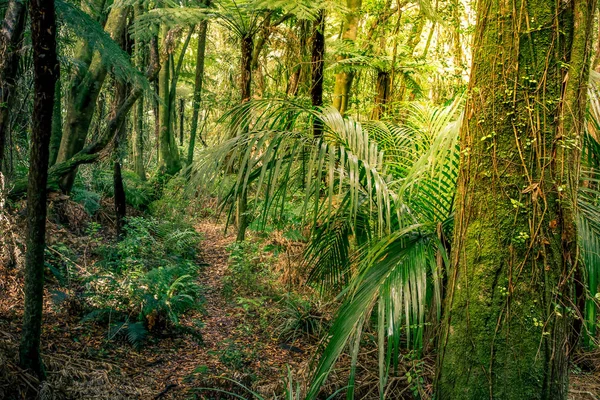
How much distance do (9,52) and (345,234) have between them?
11.5 feet

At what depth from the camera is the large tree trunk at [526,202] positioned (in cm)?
209

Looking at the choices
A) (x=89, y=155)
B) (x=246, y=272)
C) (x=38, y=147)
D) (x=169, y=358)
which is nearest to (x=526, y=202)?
(x=38, y=147)

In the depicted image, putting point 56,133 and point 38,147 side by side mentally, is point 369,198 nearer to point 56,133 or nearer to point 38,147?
point 38,147

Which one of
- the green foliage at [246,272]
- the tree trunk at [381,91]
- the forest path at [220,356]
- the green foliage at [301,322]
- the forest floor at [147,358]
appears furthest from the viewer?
the tree trunk at [381,91]

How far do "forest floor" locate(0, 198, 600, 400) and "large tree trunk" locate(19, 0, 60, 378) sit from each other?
55 centimetres

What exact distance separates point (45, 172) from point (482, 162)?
294 cm

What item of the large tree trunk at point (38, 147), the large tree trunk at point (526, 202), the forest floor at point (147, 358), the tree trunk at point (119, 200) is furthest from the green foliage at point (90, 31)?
the large tree trunk at point (526, 202)

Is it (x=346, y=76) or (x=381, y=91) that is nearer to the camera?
(x=381, y=91)

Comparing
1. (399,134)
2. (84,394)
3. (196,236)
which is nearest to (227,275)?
(196,236)

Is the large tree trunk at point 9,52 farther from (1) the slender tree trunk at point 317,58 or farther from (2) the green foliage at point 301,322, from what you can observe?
(2) the green foliage at point 301,322

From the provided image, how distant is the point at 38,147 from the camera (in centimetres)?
305

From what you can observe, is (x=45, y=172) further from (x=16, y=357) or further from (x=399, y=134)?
(x=399, y=134)

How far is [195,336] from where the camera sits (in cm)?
545

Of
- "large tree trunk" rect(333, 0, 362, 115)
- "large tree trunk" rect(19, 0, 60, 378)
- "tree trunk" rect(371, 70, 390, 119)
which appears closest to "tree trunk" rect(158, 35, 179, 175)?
"large tree trunk" rect(333, 0, 362, 115)
